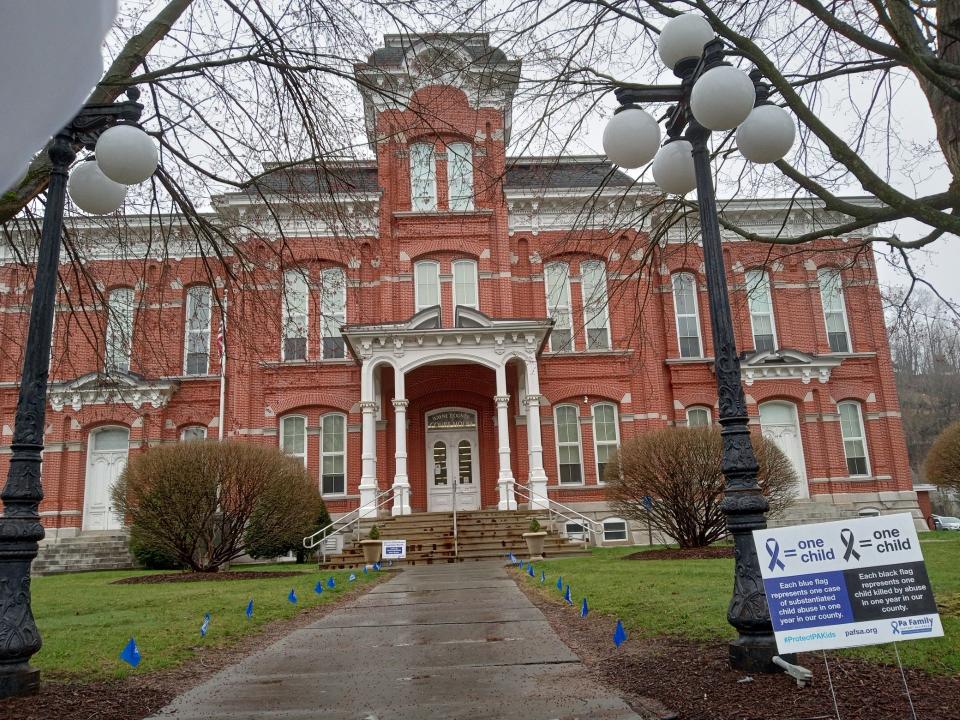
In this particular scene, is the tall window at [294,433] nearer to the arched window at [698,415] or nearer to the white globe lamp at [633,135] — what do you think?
the arched window at [698,415]

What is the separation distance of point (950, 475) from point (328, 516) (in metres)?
15.9

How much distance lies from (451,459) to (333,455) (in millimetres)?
3725

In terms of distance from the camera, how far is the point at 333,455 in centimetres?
2189

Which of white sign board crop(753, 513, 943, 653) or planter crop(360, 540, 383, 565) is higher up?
white sign board crop(753, 513, 943, 653)

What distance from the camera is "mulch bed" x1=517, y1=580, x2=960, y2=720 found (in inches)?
142

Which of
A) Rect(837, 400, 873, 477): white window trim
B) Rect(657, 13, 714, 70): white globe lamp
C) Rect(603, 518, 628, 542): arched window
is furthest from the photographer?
Rect(837, 400, 873, 477): white window trim

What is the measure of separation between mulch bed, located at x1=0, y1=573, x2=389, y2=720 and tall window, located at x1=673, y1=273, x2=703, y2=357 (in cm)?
1991

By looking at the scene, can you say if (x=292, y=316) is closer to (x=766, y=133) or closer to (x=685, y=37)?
(x=685, y=37)

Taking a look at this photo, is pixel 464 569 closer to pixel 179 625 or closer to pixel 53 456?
pixel 179 625

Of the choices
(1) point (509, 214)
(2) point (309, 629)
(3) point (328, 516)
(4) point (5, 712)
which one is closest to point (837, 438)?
(1) point (509, 214)

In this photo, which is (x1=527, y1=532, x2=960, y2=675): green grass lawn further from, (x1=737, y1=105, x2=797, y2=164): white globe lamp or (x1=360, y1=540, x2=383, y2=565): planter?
(x1=360, y1=540, x2=383, y2=565): planter

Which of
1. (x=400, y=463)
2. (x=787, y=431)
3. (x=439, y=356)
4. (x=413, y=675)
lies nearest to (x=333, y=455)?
(x=400, y=463)

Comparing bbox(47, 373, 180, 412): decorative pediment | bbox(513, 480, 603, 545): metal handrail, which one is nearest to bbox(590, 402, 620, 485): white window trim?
bbox(513, 480, 603, 545): metal handrail

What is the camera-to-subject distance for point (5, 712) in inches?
161
